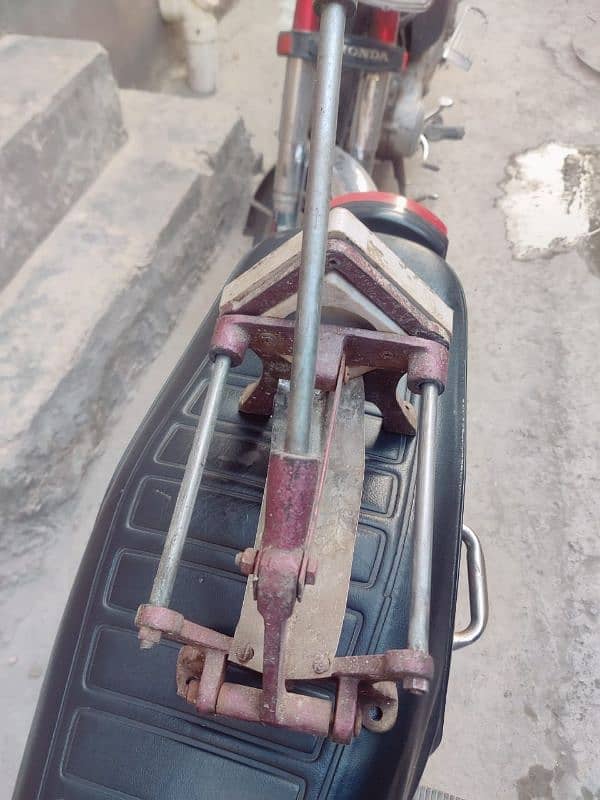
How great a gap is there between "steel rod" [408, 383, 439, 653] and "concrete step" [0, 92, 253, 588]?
0.94 metres

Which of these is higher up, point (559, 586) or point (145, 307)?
point (145, 307)

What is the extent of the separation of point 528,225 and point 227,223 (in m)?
1.08

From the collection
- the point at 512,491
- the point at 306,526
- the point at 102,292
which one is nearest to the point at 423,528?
the point at 306,526

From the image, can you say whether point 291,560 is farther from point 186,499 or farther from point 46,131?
point 46,131

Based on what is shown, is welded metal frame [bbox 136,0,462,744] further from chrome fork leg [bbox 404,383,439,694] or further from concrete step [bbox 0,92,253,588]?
concrete step [bbox 0,92,253,588]

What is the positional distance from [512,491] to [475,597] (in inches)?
28.5

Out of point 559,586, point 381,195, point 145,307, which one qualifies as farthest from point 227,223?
point 559,586

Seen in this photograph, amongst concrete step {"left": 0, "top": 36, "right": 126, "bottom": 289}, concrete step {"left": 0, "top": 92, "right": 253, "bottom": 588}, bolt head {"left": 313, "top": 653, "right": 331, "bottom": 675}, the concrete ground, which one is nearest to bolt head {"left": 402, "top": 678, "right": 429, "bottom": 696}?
bolt head {"left": 313, "top": 653, "right": 331, "bottom": 675}

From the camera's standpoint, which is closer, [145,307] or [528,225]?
[145,307]

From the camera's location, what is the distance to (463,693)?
1.29 m

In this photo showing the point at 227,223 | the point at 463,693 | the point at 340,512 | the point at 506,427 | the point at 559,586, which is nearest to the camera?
the point at 340,512

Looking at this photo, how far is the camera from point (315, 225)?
54cm

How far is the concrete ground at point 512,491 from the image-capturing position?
124 cm

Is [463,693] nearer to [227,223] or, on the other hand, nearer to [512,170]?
[227,223]
